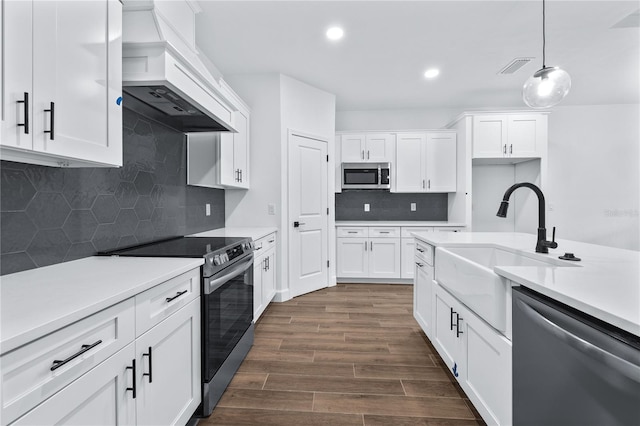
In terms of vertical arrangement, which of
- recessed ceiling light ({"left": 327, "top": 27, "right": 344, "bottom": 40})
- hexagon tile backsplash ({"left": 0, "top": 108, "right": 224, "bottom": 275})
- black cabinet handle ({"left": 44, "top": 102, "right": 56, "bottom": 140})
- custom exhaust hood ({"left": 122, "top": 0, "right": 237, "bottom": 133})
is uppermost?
recessed ceiling light ({"left": 327, "top": 27, "right": 344, "bottom": 40})

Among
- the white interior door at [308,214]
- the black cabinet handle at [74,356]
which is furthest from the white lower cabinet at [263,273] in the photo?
the black cabinet handle at [74,356]

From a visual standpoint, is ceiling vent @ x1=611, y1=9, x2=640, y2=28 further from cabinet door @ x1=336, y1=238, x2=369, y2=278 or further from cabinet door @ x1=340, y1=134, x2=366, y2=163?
cabinet door @ x1=336, y1=238, x2=369, y2=278

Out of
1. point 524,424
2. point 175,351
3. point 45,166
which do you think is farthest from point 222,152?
point 524,424

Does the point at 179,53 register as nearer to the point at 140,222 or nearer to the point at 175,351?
the point at 140,222

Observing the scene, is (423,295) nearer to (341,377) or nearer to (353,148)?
(341,377)

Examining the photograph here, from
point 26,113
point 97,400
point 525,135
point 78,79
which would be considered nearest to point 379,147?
point 525,135

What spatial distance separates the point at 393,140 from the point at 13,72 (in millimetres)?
4545

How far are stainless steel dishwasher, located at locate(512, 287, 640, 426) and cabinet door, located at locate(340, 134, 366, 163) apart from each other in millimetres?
3911

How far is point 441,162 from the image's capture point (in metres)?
4.92

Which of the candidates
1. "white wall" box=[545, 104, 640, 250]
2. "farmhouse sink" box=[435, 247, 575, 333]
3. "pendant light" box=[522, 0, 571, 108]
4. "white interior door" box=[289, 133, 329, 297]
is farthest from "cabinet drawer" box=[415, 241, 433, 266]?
"white wall" box=[545, 104, 640, 250]

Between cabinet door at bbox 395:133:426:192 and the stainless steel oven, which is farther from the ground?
cabinet door at bbox 395:133:426:192

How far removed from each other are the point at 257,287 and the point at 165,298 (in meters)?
1.66

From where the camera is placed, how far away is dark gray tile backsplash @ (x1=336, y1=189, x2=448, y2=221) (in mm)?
5324

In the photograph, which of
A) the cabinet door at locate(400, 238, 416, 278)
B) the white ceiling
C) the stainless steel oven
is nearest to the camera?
the stainless steel oven
